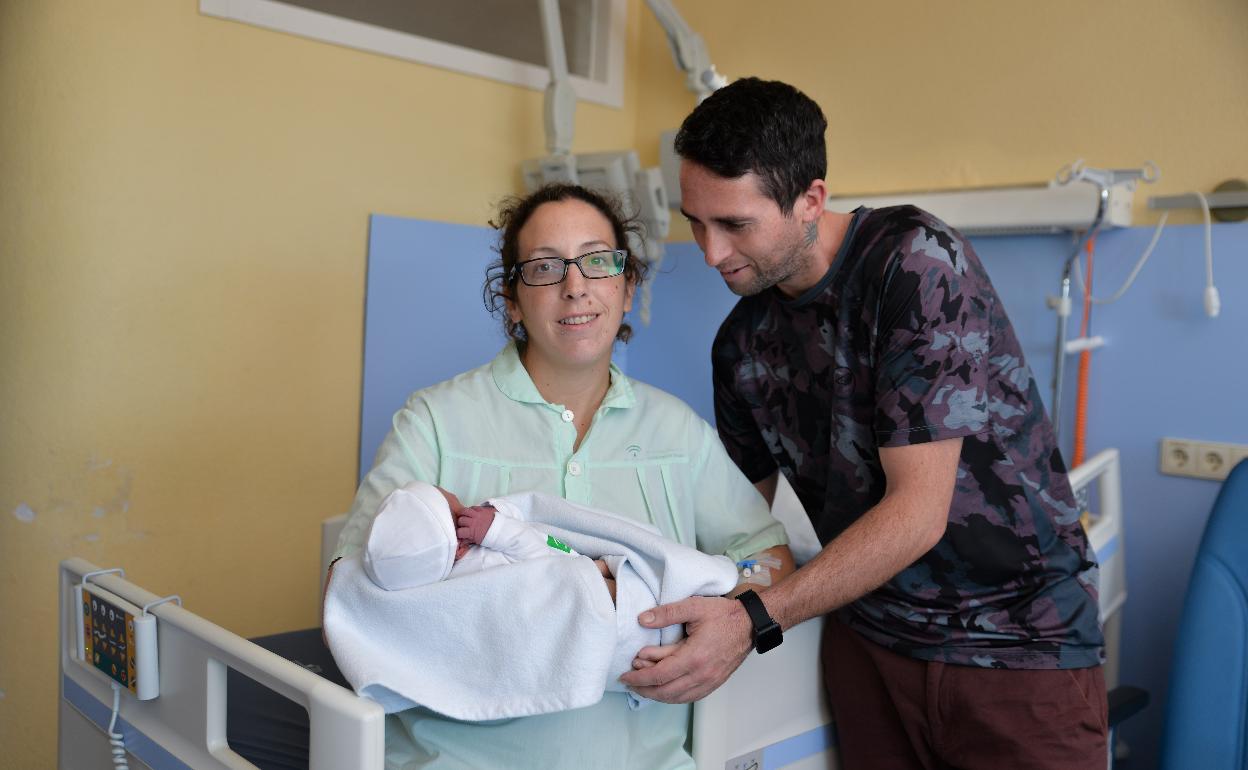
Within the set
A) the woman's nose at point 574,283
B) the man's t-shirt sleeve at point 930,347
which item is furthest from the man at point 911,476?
the woman's nose at point 574,283

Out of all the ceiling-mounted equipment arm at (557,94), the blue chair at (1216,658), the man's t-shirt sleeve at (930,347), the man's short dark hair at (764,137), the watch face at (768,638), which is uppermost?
the ceiling-mounted equipment arm at (557,94)

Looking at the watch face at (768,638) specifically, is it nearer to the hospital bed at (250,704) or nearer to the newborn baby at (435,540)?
the hospital bed at (250,704)

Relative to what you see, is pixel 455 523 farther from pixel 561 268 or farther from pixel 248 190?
pixel 248 190

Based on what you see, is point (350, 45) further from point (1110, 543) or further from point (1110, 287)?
point (1110, 543)

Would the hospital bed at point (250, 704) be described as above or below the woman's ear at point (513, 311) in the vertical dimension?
below

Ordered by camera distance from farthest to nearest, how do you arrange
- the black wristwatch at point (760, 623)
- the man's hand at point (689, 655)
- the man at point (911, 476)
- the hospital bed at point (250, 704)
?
the man at point (911, 476) < the black wristwatch at point (760, 623) < the man's hand at point (689, 655) < the hospital bed at point (250, 704)

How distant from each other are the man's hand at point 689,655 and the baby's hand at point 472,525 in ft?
0.70

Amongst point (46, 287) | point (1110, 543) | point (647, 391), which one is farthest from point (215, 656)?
point (1110, 543)

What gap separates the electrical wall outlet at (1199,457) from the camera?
2.20 meters

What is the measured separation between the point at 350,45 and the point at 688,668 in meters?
2.07

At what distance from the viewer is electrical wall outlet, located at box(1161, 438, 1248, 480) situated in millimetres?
2203

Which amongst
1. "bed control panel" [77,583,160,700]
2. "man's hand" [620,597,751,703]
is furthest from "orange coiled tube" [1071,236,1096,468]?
"bed control panel" [77,583,160,700]

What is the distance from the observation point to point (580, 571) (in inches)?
44.5

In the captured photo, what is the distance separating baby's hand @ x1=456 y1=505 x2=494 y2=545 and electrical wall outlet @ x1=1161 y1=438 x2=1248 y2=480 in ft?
5.83
